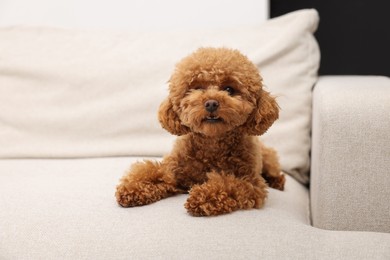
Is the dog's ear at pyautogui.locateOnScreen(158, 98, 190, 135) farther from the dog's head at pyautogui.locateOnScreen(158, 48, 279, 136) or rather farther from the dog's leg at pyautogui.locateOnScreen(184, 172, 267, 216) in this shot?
the dog's leg at pyautogui.locateOnScreen(184, 172, 267, 216)

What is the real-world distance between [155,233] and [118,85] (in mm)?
922

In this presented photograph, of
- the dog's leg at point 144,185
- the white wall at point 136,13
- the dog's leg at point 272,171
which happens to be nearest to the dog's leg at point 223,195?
the dog's leg at point 144,185

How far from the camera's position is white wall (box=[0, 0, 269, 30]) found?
236 cm

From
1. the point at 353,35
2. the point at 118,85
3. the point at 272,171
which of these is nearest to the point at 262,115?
the point at 272,171

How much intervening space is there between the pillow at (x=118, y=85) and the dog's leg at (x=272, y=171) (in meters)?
0.22

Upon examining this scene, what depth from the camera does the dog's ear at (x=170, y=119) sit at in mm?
1368

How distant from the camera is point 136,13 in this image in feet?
8.05

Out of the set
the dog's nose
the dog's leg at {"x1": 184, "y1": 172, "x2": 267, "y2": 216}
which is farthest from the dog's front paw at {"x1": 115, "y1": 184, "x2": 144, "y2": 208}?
the dog's nose

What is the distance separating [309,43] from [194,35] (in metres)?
0.44

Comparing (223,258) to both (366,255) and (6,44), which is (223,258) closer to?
(366,255)

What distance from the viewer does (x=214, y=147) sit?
55.5 inches

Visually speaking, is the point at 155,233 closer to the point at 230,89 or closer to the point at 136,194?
the point at 136,194

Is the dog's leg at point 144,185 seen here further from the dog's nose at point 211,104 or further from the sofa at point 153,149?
the dog's nose at point 211,104

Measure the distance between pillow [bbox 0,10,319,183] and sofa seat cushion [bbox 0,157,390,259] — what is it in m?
0.52
